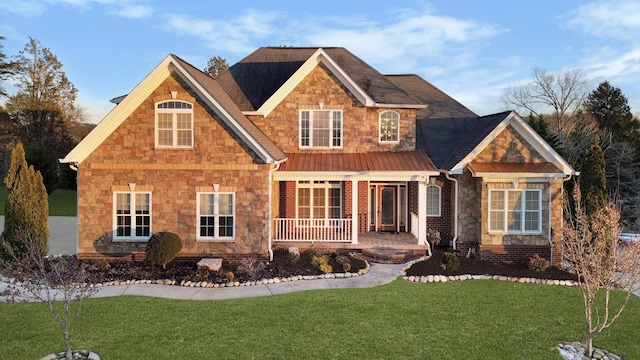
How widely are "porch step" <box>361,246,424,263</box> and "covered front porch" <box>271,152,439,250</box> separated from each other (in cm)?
23

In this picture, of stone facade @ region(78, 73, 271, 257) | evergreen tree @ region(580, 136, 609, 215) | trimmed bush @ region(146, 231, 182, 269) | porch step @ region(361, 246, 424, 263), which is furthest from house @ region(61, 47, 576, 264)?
trimmed bush @ region(146, 231, 182, 269)

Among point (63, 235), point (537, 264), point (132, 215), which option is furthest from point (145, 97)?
point (537, 264)

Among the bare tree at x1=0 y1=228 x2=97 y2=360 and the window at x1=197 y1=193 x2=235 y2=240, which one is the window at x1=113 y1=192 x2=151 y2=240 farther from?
the bare tree at x1=0 y1=228 x2=97 y2=360

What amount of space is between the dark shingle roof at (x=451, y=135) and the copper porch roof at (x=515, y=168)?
818 millimetres

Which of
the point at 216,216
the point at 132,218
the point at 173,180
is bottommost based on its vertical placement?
the point at 132,218

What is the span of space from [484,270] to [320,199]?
297 inches

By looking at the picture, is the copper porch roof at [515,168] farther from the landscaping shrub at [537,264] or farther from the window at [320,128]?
the window at [320,128]

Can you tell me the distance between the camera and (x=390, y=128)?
743 inches

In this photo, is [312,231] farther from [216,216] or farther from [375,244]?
[216,216]

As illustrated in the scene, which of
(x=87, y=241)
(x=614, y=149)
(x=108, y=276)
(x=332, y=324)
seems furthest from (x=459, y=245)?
(x=614, y=149)

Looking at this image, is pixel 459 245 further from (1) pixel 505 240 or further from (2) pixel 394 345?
(2) pixel 394 345

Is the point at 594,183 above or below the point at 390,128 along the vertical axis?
below

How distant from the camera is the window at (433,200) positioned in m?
18.2

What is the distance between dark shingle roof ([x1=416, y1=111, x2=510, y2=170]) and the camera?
55.9 feet
